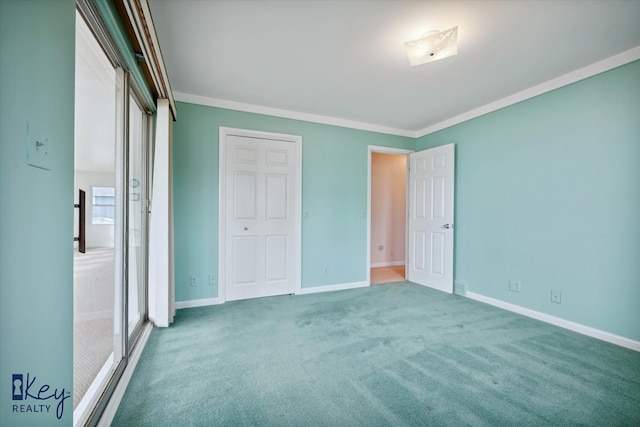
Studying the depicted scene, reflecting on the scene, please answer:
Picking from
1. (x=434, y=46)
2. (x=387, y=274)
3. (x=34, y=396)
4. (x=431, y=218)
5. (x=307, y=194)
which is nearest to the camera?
(x=34, y=396)

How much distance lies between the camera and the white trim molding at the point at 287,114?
3199 mm

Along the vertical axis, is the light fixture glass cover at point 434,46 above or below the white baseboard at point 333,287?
above

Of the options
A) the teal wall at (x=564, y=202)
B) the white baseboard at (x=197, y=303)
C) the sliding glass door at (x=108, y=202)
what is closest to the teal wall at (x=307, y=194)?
the white baseboard at (x=197, y=303)

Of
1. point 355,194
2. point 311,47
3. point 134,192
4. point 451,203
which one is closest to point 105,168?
point 134,192

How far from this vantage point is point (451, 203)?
382 cm

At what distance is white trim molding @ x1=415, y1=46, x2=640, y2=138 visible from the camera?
2.28m

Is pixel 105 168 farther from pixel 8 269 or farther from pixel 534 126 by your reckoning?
pixel 534 126

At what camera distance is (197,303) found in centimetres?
321

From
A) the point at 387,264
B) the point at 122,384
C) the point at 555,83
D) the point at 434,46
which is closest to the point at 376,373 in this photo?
the point at 122,384

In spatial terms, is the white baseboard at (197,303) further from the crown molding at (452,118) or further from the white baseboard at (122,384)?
the crown molding at (452,118)

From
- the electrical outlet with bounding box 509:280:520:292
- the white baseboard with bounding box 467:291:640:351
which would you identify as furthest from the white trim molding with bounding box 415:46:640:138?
the white baseboard with bounding box 467:291:640:351

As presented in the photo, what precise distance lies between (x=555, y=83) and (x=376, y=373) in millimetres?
3196

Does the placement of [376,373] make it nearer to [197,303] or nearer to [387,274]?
[197,303]

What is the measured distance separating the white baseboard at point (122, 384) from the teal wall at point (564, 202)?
12.1ft
